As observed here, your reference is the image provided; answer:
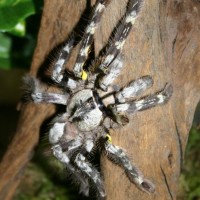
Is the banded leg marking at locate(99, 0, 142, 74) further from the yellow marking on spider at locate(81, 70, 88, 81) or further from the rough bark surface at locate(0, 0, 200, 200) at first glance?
the yellow marking on spider at locate(81, 70, 88, 81)

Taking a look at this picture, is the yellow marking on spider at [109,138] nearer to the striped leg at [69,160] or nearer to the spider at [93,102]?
the spider at [93,102]

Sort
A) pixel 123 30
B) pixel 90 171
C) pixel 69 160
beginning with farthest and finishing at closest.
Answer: pixel 69 160, pixel 90 171, pixel 123 30

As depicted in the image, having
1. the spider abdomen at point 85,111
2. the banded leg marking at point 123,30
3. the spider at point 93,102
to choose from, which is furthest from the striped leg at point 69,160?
the banded leg marking at point 123,30

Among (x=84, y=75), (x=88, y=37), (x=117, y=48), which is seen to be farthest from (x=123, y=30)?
(x=84, y=75)

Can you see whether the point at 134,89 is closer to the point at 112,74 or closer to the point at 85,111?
the point at 112,74

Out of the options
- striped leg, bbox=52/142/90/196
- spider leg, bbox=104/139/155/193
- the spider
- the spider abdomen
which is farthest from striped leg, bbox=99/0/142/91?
striped leg, bbox=52/142/90/196

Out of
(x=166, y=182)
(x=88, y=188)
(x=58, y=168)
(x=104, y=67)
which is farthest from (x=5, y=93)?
(x=166, y=182)
